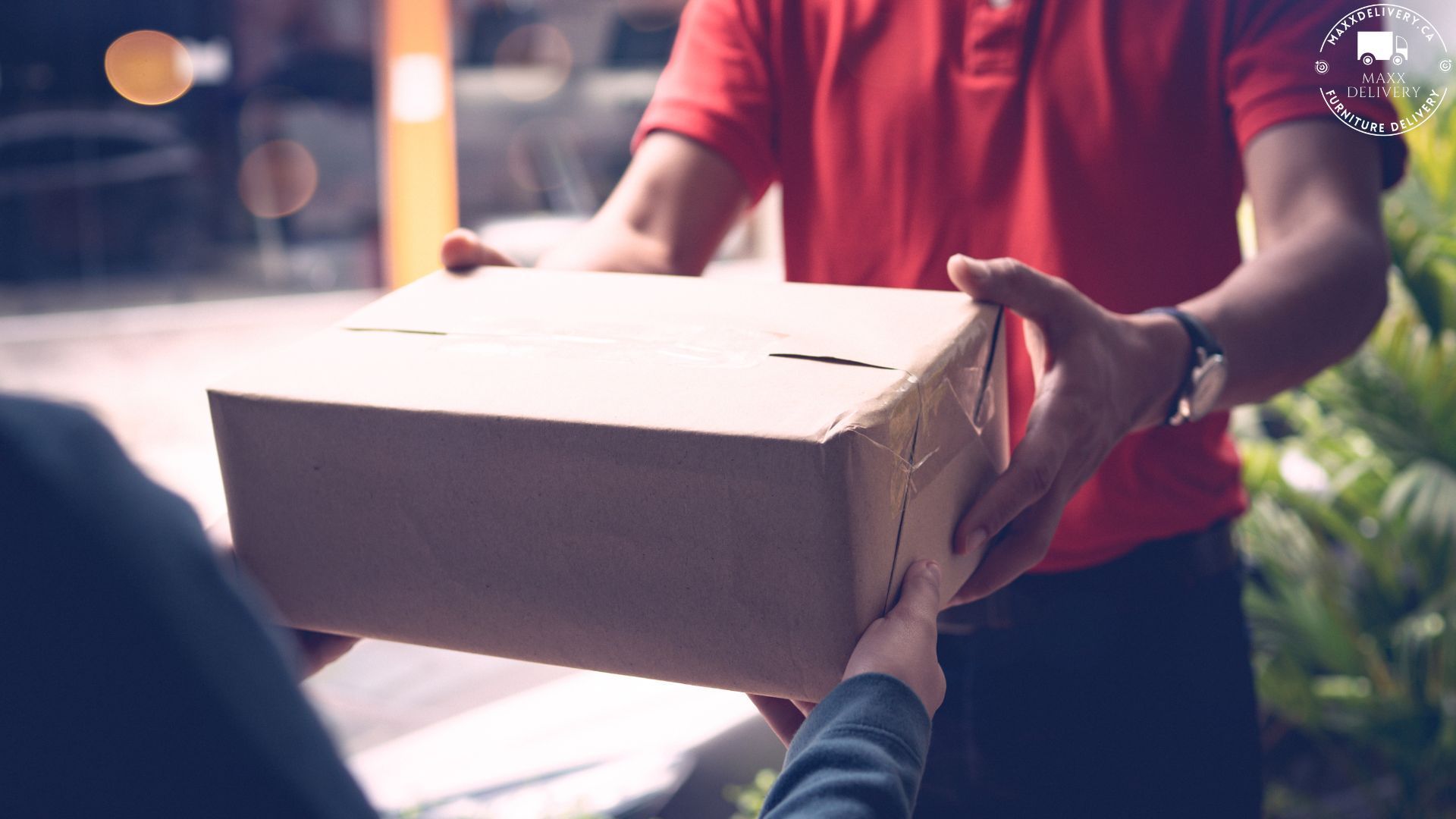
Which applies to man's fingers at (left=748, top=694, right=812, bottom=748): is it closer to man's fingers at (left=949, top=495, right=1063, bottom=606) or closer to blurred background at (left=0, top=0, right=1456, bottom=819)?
man's fingers at (left=949, top=495, right=1063, bottom=606)

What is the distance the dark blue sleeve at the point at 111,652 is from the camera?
13.2 inches

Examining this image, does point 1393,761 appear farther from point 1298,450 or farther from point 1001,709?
point 1001,709

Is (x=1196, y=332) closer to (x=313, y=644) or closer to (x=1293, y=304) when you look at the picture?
(x=1293, y=304)

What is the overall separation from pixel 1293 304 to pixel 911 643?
0.44 m

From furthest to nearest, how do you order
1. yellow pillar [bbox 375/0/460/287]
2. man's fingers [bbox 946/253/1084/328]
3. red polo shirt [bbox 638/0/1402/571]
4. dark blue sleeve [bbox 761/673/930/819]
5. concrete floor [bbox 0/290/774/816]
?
1. yellow pillar [bbox 375/0/460/287]
2. concrete floor [bbox 0/290/774/816]
3. red polo shirt [bbox 638/0/1402/571]
4. man's fingers [bbox 946/253/1084/328]
5. dark blue sleeve [bbox 761/673/930/819]

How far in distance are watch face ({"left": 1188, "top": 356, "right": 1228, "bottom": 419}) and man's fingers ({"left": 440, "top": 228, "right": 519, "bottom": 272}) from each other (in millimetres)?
510

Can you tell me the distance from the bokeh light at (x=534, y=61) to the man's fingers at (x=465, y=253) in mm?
5022

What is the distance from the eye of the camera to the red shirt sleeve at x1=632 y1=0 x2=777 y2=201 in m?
0.95

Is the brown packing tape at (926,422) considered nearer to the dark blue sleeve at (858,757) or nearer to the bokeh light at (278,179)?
the dark blue sleeve at (858,757)

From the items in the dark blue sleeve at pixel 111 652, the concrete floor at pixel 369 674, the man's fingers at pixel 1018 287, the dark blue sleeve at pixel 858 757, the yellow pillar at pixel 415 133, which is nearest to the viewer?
the dark blue sleeve at pixel 111 652

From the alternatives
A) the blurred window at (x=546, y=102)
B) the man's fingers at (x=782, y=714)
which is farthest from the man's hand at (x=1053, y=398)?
the blurred window at (x=546, y=102)

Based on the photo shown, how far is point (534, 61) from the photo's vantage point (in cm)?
564

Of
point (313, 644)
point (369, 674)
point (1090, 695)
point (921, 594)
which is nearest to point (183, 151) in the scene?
point (369, 674)

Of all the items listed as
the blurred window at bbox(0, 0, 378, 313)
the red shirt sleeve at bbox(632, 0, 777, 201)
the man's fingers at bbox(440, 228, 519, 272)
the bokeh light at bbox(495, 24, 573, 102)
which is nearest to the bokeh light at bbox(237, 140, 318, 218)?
the blurred window at bbox(0, 0, 378, 313)
